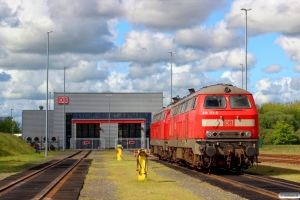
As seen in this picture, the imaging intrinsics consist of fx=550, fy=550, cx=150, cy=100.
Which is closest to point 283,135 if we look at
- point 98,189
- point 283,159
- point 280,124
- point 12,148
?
point 280,124

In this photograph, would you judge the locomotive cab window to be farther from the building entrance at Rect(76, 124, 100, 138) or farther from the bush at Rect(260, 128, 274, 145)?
the building entrance at Rect(76, 124, 100, 138)

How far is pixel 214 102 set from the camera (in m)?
25.7

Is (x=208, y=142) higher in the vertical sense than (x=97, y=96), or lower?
lower

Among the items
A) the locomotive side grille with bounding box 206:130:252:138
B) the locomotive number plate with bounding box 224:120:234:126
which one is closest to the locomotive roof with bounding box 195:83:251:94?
the locomotive number plate with bounding box 224:120:234:126

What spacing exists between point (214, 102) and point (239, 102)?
1.15m

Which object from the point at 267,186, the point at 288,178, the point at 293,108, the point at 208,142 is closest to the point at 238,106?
the point at 208,142

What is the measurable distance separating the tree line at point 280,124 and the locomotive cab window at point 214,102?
220 feet

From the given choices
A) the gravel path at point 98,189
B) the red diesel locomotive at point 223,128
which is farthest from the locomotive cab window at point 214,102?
the gravel path at point 98,189

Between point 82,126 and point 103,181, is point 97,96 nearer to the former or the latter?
point 82,126

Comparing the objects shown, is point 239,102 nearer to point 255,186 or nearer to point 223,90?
point 223,90

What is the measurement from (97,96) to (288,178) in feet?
268

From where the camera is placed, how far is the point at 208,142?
2491 centimetres

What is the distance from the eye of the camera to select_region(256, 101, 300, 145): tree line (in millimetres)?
90438

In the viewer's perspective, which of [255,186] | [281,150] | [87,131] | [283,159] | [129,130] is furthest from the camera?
[129,130]
